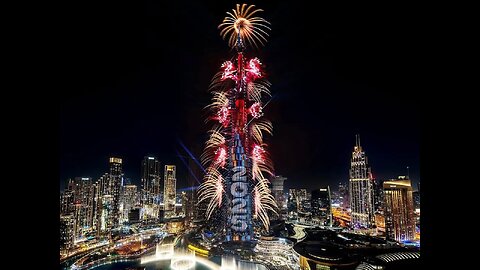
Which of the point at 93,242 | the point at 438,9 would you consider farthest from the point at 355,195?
the point at 93,242

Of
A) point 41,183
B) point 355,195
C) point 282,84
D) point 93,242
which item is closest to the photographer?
point 41,183

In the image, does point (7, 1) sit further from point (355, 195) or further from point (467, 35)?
point (355, 195)

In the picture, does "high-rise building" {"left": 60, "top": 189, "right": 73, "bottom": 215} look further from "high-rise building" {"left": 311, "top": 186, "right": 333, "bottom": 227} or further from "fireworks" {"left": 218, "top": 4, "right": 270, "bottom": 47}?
"high-rise building" {"left": 311, "top": 186, "right": 333, "bottom": 227}

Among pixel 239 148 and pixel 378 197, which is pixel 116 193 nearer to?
pixel 239 148

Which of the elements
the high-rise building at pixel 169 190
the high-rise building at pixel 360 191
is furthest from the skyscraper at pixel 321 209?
the high-rise building at pixel 169 190

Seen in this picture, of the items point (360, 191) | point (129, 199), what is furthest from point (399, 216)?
point (129, 199)

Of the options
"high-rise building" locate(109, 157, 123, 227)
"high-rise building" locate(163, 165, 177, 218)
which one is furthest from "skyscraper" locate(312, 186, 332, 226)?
"high-rise building" locate(109, 157, 123, 227)
